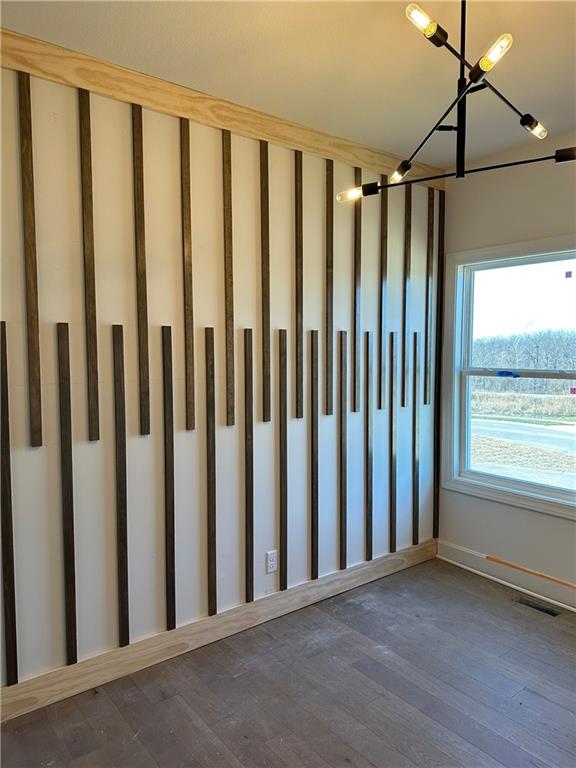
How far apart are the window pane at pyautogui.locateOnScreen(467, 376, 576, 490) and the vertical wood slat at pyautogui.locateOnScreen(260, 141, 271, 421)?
5.20ft

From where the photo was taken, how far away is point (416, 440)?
358 cm

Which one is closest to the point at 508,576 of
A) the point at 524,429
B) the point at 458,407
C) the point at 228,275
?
the point at 524,429

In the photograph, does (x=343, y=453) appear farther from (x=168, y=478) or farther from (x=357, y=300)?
(x=168, y=478)

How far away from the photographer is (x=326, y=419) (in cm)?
311

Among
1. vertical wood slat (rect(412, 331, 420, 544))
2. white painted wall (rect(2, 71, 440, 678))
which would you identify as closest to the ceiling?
white painted wall (rect(2, 71, 440, 678))

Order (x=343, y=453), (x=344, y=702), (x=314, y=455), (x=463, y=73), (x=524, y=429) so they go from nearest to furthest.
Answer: (x=463, y=73)
(x=344, y=702)
(x=314, y=455)
(x=343, y=453)
(x=524, y=429)

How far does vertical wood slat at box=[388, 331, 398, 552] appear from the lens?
11.2 feet

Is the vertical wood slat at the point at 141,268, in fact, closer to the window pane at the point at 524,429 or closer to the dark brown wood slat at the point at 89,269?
the dark brown wood slat at the point at 89,269

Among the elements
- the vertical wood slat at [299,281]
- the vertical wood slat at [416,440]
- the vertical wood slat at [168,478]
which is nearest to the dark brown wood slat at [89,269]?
the vertical wood slat at [168,478]

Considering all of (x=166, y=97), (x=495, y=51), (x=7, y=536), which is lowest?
(x=7, y=536)

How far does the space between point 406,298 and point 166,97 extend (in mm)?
1889

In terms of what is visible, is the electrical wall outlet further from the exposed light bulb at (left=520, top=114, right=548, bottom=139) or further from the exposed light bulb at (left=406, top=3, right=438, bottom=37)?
the exposed light bulb at (left=406, top=3, right=438, bottom=37)

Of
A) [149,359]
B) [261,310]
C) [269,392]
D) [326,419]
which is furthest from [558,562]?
[149,359]

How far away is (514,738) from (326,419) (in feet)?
5.70
